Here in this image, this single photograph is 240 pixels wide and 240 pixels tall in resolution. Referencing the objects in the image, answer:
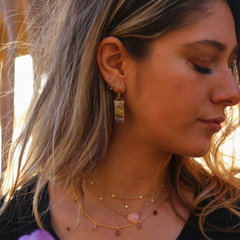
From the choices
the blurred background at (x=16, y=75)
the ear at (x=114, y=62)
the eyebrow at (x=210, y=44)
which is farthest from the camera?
the blurred background at (x=16, y=75)

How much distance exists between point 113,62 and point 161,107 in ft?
0.94

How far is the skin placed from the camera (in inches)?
43.5

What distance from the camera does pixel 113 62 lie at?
4.09ft

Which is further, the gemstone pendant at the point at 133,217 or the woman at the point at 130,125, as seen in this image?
the gemstone pendant at the point at 133,217

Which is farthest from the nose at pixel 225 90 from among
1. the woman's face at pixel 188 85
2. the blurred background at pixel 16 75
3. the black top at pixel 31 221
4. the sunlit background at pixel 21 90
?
the blurred background at pixel 16 75

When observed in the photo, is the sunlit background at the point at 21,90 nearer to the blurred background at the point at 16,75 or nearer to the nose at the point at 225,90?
the blurred background at the point at 16,75

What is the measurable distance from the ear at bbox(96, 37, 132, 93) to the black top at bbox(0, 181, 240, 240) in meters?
0.61

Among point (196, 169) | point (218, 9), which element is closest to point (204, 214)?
point (196, 169)

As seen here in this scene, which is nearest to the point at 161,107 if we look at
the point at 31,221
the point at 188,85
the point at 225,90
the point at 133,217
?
the point at 188,85

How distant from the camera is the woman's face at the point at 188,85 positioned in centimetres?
110

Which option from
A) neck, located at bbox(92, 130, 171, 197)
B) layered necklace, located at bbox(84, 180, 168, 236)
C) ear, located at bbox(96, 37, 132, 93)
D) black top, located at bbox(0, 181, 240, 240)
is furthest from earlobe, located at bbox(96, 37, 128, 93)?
black top, located at bbox(0, 181, 240, 240)

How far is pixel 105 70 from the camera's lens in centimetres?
126

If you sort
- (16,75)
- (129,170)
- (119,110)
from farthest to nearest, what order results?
(16,75) < (129,170) < (119,110)

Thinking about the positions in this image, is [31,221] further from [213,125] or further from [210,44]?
[210,44]
